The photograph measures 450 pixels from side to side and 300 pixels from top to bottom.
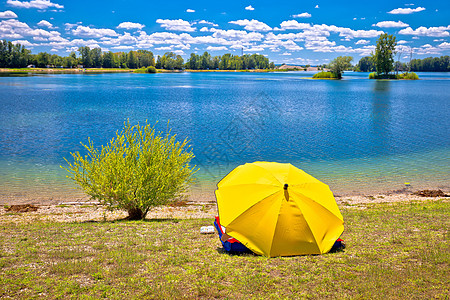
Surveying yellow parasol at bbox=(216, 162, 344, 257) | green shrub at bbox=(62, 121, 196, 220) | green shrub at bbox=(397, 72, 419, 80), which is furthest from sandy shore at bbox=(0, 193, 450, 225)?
green shrub at bbox=(397, 72, 419, 80)

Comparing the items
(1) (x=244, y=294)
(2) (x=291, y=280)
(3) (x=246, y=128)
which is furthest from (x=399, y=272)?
(3) (x=246, y=128)

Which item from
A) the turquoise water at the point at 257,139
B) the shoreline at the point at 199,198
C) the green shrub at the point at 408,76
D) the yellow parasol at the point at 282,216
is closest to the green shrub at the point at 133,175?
the shoreline at the point at 199,198

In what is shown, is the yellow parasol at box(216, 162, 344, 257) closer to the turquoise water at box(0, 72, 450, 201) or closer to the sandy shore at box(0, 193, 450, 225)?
the sandy shore at box(0, 193, 450, 225)

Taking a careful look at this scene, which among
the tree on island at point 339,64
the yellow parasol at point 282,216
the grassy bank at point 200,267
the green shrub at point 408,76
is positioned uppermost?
the tree on island at point 339,64

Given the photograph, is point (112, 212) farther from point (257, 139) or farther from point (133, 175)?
point (257, 139)

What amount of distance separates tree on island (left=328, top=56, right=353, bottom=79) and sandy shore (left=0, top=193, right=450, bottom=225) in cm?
16455

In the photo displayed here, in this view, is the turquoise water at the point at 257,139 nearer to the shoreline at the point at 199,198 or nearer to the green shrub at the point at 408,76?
the shoreline at the point at 199,198

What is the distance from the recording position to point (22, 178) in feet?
86.1

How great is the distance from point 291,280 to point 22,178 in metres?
24.7

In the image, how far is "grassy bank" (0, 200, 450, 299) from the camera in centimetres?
813

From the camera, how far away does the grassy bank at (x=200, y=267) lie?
813cm

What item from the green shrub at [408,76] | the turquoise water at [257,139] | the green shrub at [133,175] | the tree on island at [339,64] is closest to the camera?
the green shrub at [133,175]

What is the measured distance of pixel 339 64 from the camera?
591 feet

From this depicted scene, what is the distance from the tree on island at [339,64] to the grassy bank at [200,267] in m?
175
